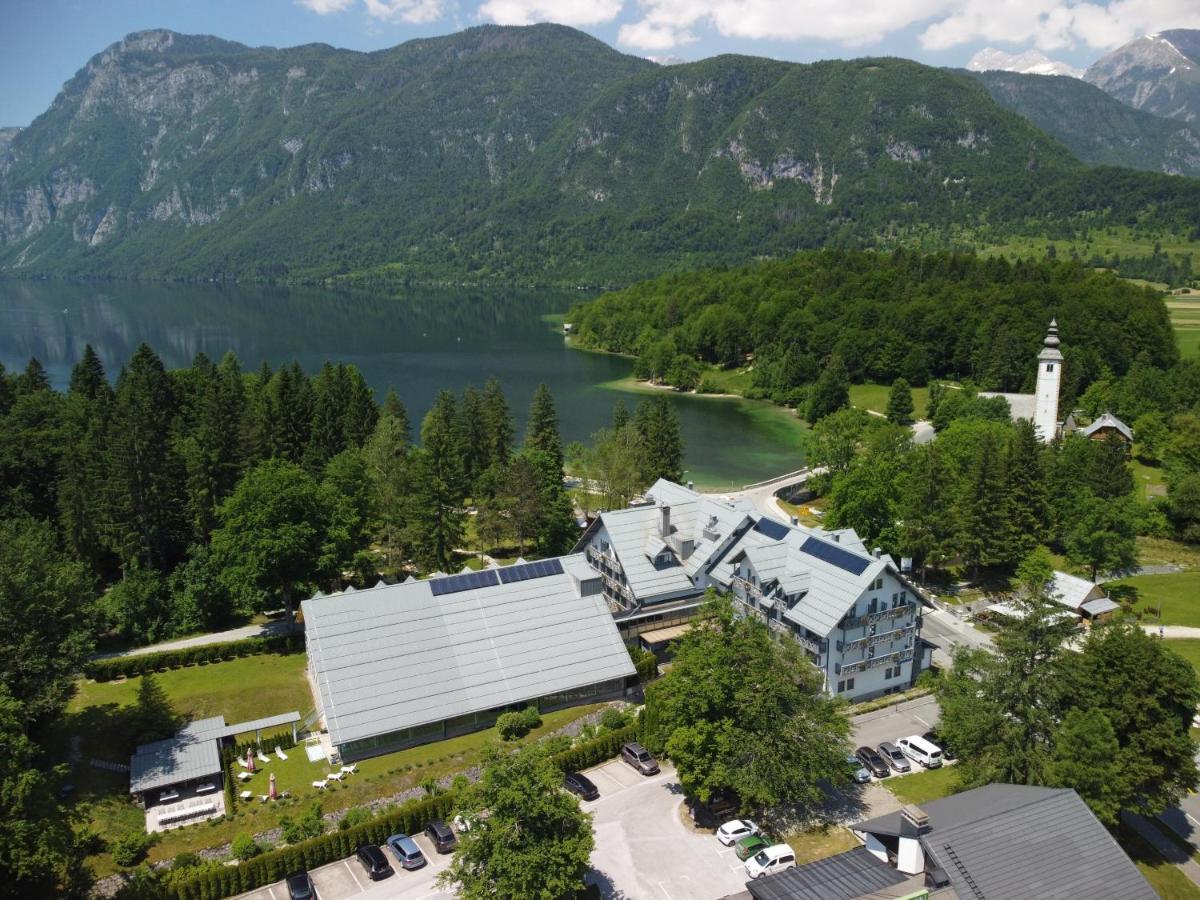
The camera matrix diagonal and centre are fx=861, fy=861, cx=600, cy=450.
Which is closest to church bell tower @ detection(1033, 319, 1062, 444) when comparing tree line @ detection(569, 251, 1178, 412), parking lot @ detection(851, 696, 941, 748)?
tree line @ detection(569, 251, 1178, 412)

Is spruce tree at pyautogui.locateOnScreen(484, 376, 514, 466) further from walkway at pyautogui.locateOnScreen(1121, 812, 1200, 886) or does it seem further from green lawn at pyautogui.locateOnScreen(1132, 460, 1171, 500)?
green lawn at pyautogui.locateOnScreen(1132, 460, 1171, 500)

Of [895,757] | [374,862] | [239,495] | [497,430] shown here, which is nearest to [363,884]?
[374,862]

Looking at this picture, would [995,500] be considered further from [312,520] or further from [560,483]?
[312,520]

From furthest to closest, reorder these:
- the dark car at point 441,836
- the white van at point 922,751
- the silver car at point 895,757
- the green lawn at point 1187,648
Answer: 1. the green lawn at point 1187,648
2. the white van at point 922,751
3. the silver car at point 895,757
4. the dark car at point 441,836

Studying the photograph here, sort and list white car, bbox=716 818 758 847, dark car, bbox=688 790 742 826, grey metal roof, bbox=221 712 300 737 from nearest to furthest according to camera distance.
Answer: white car, bbox=716 818 758 847
dark car, bbox=688 790 742 826
grey metal roof, bbox=221 712 300 737

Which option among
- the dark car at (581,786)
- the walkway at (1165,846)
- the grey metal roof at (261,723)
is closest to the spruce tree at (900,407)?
the walkway at (1165,846)

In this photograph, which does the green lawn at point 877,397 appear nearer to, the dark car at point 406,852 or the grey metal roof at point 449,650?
the grey metal roof at point 449,650

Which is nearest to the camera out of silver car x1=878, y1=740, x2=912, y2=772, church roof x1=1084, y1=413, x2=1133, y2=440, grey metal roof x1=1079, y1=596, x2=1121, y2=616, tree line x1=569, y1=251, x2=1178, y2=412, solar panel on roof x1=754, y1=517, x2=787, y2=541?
silver car x1=878, y1=740, x2=912, y2=772

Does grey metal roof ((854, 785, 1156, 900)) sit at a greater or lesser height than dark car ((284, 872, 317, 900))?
greater
